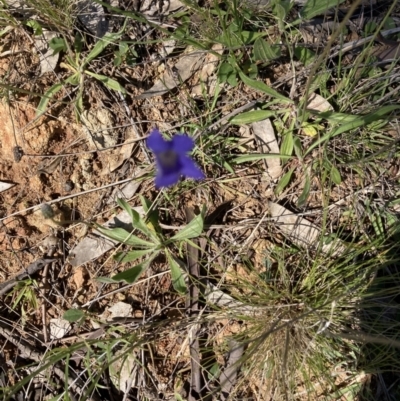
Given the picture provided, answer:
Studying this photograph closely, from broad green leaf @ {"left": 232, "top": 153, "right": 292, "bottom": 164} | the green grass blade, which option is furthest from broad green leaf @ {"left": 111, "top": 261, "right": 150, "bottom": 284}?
the green grass blade

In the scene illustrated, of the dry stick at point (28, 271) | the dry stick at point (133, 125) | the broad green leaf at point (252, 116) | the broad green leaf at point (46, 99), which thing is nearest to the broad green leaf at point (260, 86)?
the broad green leaf at point (252, 116)

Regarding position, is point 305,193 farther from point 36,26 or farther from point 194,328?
point 36,26

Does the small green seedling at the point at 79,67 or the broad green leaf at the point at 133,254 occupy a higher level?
the small green seedling at the point at 79,67

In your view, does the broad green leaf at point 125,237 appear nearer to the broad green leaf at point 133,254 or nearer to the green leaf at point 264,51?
the broad green leaf at point 133,254

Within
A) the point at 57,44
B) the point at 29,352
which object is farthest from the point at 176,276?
the point at 57,44

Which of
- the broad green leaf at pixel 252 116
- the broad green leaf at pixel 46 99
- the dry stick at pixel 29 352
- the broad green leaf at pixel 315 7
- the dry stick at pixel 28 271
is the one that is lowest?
the dry stick at pixel 29 352

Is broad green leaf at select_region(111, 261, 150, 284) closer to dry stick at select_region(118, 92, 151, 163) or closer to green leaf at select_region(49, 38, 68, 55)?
dry stick at select_region(118, 92, 151, 163)
